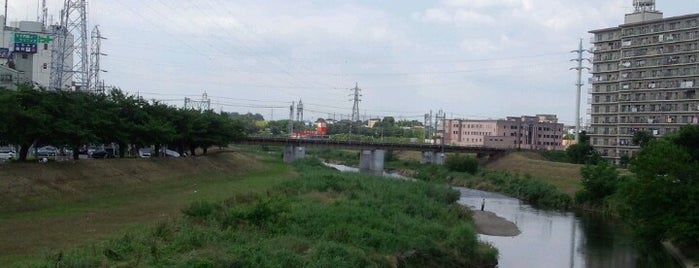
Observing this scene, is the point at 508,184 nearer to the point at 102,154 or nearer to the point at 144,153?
the point at 144,153

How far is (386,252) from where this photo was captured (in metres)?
25.2

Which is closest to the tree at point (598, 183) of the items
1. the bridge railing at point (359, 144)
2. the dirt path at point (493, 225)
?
the dirt path at point (493, 225)

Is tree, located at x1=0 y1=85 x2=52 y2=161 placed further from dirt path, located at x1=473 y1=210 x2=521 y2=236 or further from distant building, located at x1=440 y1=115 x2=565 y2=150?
distant building, located at x1=440 y1=115 x2=565 y2=150

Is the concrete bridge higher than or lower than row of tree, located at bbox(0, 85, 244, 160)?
lower

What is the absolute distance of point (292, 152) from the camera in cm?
9438

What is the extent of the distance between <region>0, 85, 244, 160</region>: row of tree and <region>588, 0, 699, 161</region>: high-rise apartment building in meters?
52.9

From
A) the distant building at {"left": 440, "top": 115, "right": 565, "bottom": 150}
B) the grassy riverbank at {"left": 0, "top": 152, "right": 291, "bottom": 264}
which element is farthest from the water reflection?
the distant building at {"left": 440, "top": 115, "right": 565, "bottom": 150}

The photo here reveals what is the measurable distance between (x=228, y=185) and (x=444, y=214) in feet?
62.1

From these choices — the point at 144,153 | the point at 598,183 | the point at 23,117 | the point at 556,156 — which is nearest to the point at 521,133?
the point at 556,156

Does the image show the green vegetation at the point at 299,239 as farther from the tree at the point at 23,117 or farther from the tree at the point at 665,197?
the tree at the point at 23,117

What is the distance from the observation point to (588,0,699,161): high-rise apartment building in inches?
3275

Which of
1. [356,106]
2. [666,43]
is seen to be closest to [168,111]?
[666,43]

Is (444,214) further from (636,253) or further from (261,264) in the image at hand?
(261,264)

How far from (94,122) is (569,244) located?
92.3 ft
